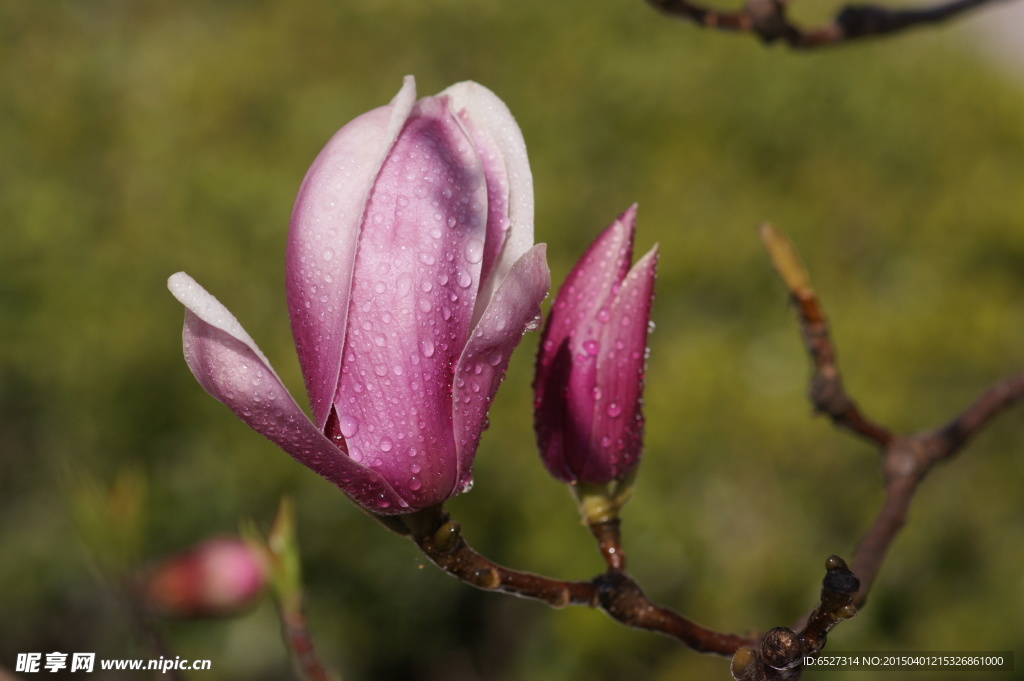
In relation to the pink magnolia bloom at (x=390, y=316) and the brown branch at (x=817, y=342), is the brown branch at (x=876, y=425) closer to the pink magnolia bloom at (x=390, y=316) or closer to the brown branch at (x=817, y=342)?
the brown branch at (x=817, y=342)

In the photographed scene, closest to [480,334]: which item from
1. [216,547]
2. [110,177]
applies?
[216,547]

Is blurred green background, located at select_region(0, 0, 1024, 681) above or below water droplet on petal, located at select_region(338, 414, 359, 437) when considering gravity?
below

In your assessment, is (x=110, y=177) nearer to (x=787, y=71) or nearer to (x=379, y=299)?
(x=787, y=71)

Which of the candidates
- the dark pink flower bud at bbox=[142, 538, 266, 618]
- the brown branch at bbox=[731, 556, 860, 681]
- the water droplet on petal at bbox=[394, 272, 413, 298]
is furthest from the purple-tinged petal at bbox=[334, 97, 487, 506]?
the dark pink flower bud at bbox=[142, 538, 266, 618]

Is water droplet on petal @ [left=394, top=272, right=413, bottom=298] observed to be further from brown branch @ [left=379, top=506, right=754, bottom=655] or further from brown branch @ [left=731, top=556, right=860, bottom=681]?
brown branch @ [left=731, top=556, right=860, bottom=681]

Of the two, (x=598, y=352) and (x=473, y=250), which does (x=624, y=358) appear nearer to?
(x=598, y=352)
